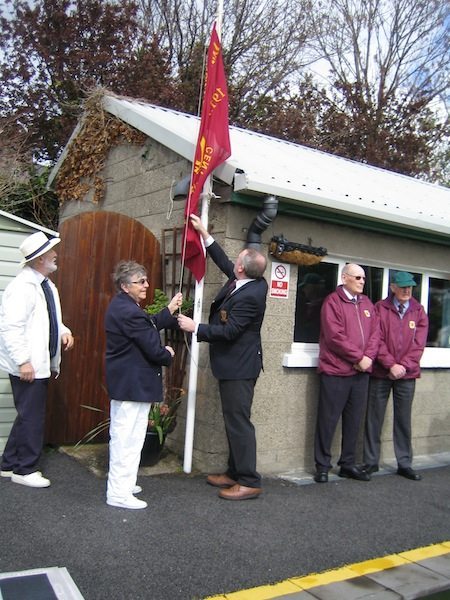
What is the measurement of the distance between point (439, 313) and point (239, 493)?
401 cm

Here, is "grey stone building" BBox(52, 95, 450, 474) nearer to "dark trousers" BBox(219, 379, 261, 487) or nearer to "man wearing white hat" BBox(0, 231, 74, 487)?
"dark trousers" BBox(219, 379, 261, 487)

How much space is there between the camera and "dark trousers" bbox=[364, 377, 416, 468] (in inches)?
244

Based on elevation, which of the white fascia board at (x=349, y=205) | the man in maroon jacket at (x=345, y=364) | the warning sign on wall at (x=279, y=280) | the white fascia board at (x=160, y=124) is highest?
the white fascia board at (x=160, y=124)

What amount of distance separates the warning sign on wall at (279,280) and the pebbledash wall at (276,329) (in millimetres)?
60

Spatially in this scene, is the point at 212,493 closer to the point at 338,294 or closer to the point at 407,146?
the point at 338,294

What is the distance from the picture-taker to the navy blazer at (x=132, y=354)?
440 cm

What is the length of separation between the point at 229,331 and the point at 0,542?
6.97 ft

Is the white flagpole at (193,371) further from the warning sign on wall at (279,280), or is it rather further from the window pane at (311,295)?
the window pane at (311,295)

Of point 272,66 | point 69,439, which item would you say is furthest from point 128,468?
point 272,66

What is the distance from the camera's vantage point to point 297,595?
11.4 feet

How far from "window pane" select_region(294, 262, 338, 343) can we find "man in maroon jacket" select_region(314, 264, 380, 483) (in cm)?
36

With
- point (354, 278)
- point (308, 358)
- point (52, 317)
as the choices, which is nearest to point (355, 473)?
point (308, 358)

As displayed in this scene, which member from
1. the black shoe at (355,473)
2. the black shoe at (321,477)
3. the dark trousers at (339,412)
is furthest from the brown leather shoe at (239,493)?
the black shoe at (355,473)

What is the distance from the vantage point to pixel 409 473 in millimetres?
6152
